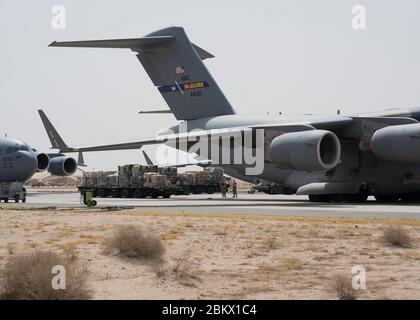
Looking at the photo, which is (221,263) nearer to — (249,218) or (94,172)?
(249,218)

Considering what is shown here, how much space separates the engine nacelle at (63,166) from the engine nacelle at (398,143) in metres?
27.1

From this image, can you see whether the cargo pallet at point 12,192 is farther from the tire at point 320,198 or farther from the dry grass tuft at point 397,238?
the dry grass tuft at point 397,238

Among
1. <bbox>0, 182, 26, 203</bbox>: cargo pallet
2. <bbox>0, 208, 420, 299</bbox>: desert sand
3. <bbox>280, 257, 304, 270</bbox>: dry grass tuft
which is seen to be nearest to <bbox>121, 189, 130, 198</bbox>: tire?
<bbox>0, 182, 26, 203</bbox>: cargo pallet

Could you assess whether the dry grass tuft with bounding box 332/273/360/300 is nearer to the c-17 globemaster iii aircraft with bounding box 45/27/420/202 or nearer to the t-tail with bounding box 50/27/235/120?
the c-17 globemaster iii aircraft with bounding box 45/27/420/202

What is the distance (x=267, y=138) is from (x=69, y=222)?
13.3 metres

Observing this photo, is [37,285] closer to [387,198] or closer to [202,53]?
[387,198]

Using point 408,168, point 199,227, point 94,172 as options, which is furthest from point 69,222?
point 94,172

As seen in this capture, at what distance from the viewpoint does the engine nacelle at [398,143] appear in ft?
85.8

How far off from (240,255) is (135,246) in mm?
1933

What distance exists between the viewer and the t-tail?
113ft

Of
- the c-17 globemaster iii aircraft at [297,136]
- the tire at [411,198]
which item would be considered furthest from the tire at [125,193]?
the tire at [411,198]

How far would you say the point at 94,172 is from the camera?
48844 millimetres

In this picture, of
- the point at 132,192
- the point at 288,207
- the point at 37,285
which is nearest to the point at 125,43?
the point at 288,207

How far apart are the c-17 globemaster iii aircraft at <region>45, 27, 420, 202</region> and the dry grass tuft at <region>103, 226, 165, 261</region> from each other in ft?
50.5
